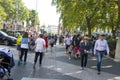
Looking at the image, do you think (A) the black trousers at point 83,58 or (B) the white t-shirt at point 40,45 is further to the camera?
(A) the black trousers at point 83,58

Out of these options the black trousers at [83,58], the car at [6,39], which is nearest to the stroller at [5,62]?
the black trousers at [83,58]

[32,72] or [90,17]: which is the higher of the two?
[90,17]

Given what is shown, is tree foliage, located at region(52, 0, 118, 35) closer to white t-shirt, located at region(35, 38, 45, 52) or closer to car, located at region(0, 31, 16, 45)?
car, located at region(0, 31, 16, 45)

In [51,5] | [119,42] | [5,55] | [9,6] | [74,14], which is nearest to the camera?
[5,55]

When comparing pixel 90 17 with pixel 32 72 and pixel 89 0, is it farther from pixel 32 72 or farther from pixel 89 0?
pixel 32 72

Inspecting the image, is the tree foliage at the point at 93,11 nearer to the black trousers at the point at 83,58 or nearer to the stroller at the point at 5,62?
the black trousers at the point at 83,58

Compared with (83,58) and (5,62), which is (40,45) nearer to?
(83,58)

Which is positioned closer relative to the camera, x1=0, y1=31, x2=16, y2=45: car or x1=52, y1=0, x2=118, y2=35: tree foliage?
x1=52, y1=0, x2=118, y2=35: tree foliage

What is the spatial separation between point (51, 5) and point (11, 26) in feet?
186

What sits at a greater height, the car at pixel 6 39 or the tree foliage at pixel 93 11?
the tree foliage at pixel 93 11

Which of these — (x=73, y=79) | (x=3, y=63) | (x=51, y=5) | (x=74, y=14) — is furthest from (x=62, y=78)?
(x=51, y=5)

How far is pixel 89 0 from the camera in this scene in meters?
34.8

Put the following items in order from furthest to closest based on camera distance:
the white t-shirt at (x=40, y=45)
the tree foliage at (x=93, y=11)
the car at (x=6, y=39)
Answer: the car at (x=6, y=39), the tree foliage at (x=93, y=11), the white t-shirt at (x=40, y=45)

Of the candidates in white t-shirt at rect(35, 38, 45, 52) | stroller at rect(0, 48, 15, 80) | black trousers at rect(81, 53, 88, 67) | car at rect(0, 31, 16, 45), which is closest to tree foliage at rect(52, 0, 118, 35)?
car at rect(0, 31, 16, 45)
